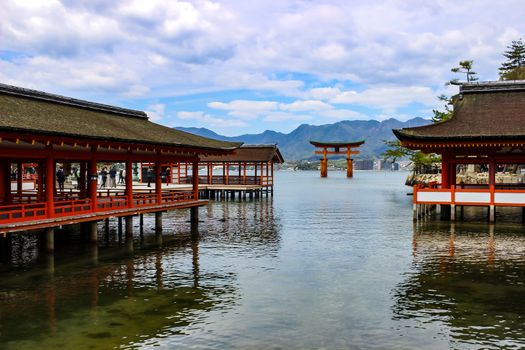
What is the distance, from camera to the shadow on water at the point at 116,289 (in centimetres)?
1307

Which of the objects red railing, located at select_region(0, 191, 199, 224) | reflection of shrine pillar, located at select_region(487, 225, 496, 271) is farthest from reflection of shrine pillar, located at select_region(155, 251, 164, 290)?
reflection of shrine pillar, located at select_region(487, 225, 496, 271)

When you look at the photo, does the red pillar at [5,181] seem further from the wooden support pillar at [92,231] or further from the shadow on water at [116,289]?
the wooden support pillar at [92,231]

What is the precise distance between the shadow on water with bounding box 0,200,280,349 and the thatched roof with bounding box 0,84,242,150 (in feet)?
17.9

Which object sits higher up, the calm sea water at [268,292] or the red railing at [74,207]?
the red railing at [74,207]

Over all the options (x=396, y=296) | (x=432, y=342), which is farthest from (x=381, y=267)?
(x=432, y=342)

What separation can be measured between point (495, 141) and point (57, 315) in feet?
86.6

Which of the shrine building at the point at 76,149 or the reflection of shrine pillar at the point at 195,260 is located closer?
the reflection of shrine pillar at the point at 195,260

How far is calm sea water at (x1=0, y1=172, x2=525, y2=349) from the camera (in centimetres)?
1284

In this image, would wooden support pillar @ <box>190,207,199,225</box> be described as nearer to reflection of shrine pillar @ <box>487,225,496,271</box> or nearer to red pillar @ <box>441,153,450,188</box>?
red pillar @ <box>441,153,450,188</box>

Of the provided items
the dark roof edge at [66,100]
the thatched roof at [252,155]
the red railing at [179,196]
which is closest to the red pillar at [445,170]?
the red railing at [179,196]

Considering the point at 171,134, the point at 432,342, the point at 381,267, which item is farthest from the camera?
the point at 171,134

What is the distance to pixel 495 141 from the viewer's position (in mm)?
30688

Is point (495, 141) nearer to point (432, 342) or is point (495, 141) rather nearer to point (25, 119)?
point (432, 342)

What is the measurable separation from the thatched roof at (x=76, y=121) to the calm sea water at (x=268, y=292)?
5.53 metres
